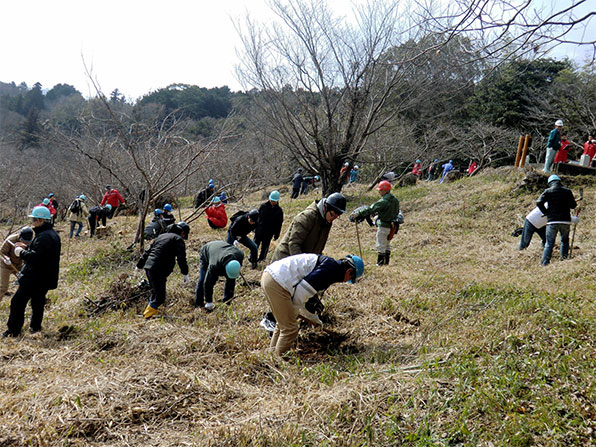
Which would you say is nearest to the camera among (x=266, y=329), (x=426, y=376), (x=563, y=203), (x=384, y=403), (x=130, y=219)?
(x=384, y=403)

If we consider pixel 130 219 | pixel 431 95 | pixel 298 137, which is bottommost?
pixel 130 219

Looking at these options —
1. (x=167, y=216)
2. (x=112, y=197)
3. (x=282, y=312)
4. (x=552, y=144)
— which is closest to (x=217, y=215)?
(x=167, y=216)

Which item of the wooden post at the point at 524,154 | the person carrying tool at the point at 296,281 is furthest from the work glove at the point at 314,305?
the wooden post at the point at 524,154

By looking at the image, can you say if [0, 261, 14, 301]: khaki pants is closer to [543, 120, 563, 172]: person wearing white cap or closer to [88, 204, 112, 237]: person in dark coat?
[88, 204, 112, 237]: person in dark coat

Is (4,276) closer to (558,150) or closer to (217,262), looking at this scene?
(217,262)

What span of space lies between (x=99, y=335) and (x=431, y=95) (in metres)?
12.9

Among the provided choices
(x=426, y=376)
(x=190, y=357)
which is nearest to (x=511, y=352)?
(x=426, y=376)

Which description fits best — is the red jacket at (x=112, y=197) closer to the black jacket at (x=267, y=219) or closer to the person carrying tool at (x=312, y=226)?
the black jacket at (x=267, y=219)

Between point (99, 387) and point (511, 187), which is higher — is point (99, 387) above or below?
below

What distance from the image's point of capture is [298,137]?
14.0 meters

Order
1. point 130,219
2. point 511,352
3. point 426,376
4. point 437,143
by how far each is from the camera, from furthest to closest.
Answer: point 437,143 → point 130,219 → point 511,352 → point 426,376

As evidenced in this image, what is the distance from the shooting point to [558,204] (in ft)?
22.0

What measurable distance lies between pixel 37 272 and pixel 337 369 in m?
3.96

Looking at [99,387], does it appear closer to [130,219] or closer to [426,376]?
[426,376]
